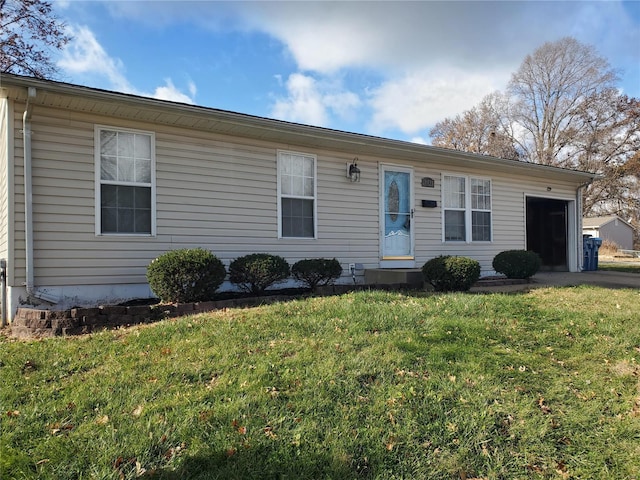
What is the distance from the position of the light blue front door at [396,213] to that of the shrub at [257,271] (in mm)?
3111

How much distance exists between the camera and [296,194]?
808 cm

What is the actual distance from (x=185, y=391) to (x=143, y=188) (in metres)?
4.31

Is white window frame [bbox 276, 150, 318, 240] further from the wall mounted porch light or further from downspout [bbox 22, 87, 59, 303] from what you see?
downspout [bbox 22, 87, 59, 303]

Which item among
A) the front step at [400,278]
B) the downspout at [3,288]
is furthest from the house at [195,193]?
the front step at [400,278]

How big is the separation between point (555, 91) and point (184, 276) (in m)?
36.1

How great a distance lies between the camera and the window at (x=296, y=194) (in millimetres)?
7938

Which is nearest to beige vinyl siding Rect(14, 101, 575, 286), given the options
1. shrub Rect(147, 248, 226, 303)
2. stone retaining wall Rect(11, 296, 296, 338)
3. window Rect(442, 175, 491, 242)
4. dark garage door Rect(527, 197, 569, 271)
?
window Rect(442, 175, 491, 242)

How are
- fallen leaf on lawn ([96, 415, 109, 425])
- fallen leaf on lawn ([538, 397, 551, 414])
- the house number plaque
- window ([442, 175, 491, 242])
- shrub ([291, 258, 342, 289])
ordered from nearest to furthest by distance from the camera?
fallen leaf on lawn ([96, 415, 109, 425])
fallen leaf on lawn ([538, 397, 551, 414])
shrub ([291, 258, 342, 289])
the house number plaque
window ([442, 175, 491, 242])

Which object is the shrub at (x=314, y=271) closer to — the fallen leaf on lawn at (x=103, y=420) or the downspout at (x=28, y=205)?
the downspout at (x=28, y=205)

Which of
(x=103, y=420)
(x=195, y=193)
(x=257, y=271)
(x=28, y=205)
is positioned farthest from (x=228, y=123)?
(x=103, y=420)

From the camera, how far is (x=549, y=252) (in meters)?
13.9

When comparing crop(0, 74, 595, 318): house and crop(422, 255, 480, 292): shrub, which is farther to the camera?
crop(422, 255, 480, 292): shrub

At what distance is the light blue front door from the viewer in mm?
9102

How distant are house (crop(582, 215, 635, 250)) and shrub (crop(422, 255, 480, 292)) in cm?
3127
